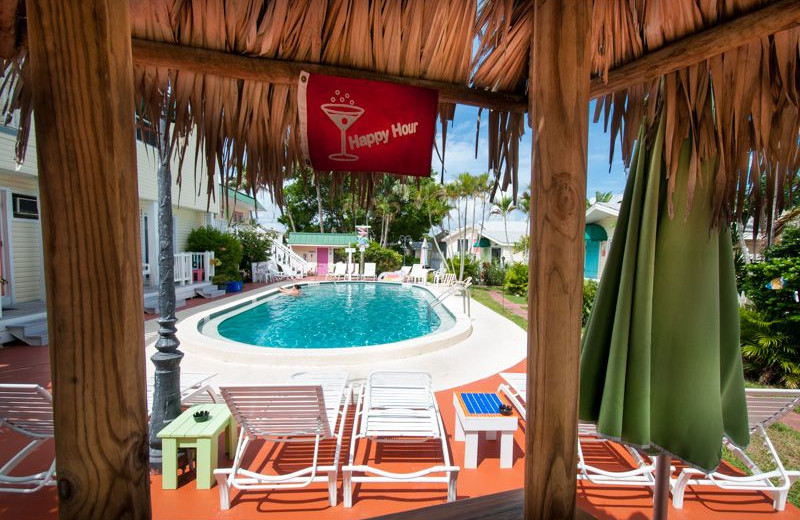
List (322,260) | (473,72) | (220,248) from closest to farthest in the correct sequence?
(473,72) < (220,248) < (322,260)

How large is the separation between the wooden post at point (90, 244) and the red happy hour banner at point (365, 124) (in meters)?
1.12

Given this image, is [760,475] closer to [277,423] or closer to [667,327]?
[667,327]

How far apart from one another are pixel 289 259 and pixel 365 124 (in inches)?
892

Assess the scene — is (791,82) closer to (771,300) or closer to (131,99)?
(131,99)

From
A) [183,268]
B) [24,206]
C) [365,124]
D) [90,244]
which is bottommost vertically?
[183,268]

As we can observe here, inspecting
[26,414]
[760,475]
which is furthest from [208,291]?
[760,475]

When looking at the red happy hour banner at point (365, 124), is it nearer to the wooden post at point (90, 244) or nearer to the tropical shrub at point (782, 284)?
the wooden post at point (90, 244)

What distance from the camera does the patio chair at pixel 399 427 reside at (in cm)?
282

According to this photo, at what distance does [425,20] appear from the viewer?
6.16ft

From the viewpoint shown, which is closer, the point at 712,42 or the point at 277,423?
the point at 712,42

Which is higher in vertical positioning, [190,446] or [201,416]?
[201,416]

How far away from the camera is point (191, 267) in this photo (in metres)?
13.5

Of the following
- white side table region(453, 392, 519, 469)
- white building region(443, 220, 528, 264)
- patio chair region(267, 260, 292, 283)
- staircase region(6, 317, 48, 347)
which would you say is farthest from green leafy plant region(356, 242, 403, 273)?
white side table region(453, 392, 519, 469)

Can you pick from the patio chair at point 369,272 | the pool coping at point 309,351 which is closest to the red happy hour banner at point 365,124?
the pool coping at point 309,351
